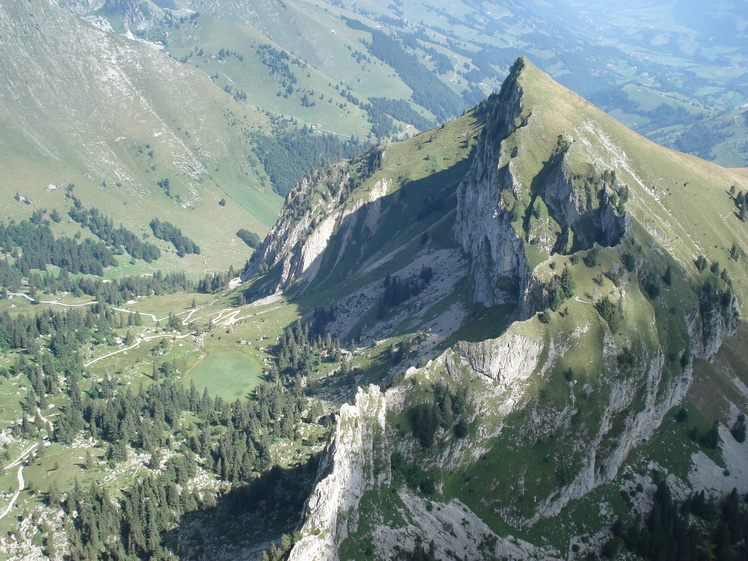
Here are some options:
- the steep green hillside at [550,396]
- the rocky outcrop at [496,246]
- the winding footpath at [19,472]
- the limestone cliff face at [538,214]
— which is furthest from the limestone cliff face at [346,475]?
the winding footpath at [19,472]

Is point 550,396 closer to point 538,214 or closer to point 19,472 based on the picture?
point 538,214

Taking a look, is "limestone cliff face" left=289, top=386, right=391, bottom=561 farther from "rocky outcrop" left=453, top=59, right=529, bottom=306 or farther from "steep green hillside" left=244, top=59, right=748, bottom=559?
"rocky outcrop" left=453, top=59, right=529, bottom=306

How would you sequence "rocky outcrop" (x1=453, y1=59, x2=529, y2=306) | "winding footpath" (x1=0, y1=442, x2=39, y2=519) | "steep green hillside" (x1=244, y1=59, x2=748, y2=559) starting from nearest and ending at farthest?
"steep green hillside" (x1=244, y1=59, x2=748, y2=559) < "winding footpath" (x1=0, y1=442, x2=39, y2=519) < "rocky outcrop" (x1=453, y1=59, x2=529, y2=306)

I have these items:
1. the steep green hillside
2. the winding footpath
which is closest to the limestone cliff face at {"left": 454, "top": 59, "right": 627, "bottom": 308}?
the steep green hillside

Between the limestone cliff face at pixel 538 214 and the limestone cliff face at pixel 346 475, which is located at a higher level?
the limestone cliff face at pixel 538 214

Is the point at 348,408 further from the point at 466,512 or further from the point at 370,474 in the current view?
the point at 466,512

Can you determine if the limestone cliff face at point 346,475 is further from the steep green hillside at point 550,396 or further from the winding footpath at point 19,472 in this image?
the winding footpath at point 19,472

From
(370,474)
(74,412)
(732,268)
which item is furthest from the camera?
(732,268)

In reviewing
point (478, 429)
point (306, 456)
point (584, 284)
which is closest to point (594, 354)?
point (584, 284)
